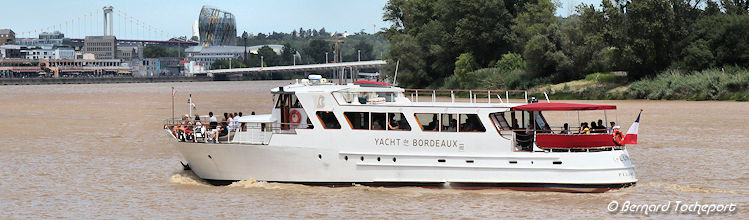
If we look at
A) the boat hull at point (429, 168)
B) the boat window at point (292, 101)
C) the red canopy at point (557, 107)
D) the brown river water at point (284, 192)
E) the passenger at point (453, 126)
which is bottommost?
the brown river water at point (284, 192)

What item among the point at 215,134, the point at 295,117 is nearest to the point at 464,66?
the point at 215,134

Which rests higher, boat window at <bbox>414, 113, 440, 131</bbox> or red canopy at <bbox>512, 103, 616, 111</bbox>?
red canopy at <bbox>512, 103, 616, 111</bbox>

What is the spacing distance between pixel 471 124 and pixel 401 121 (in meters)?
1.73

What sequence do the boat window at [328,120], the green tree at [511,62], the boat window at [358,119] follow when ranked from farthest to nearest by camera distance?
the green tree at [511,62]
the boat window at [328,120]
the boat window at [358,119]

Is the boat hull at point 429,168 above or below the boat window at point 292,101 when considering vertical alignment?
below

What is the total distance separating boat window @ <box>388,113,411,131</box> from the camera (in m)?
24.0

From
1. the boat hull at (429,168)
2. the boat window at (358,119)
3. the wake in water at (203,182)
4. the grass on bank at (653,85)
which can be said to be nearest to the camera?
the boat hull at (429,168)

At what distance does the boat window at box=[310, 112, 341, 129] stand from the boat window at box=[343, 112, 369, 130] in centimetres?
30

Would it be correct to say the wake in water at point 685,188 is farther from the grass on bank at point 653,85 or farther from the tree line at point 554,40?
the tree line at point 554,40

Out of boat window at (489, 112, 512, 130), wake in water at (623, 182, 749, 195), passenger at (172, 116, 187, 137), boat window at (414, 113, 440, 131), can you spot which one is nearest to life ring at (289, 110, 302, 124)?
boat window at (414, 113, 440, 131)

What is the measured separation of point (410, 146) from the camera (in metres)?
23.7

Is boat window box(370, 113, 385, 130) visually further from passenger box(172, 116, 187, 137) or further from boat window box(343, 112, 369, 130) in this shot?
passenger box(172, 116, 187, 137)

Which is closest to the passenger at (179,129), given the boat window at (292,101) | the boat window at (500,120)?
the boat window at (292,101)

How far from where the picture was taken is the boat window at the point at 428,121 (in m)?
23.9
